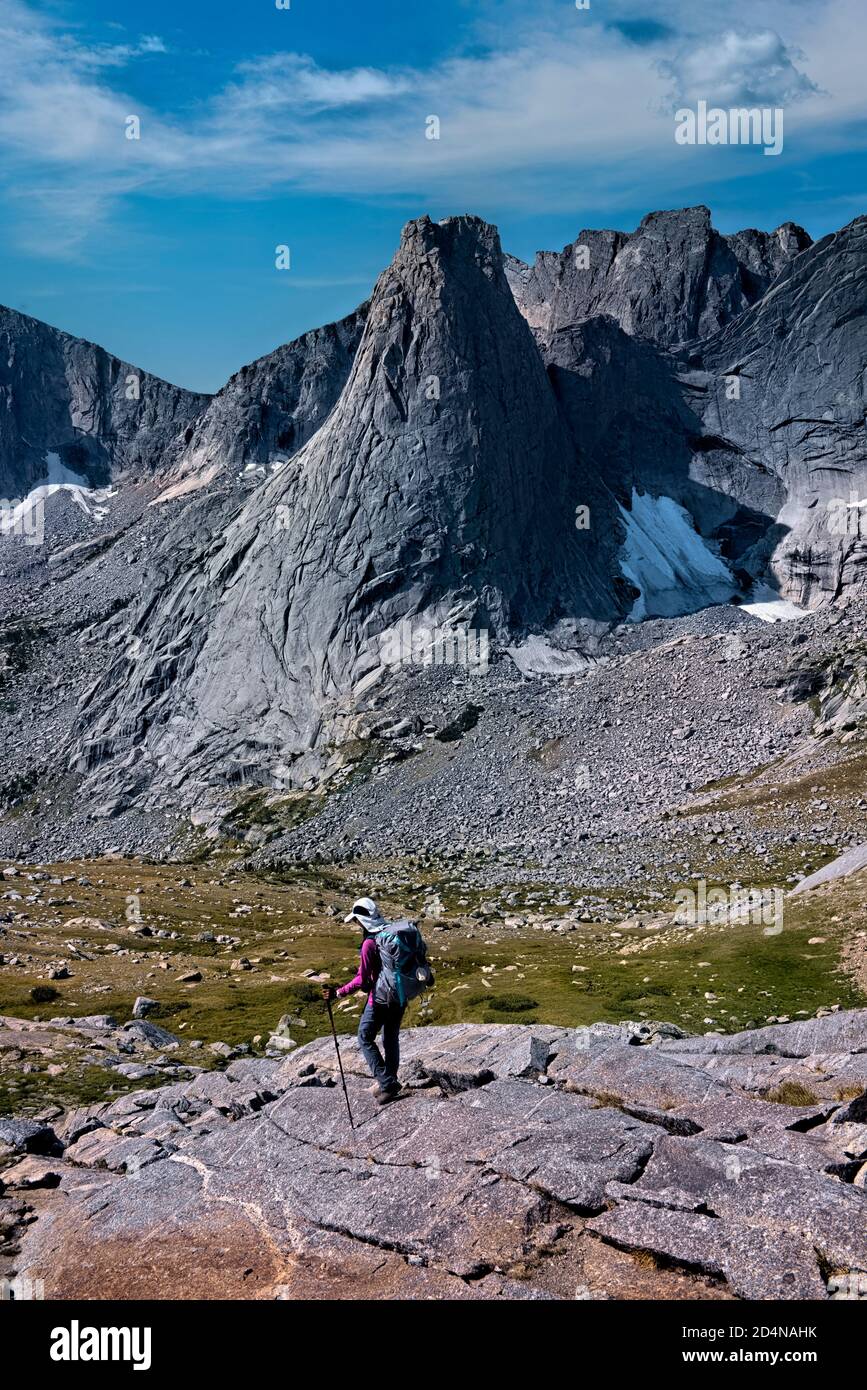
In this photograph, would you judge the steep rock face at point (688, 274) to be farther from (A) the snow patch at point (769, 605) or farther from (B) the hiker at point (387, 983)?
(B) the hiker at point (387, 983)

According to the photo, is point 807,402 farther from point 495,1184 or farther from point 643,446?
point 495,1184

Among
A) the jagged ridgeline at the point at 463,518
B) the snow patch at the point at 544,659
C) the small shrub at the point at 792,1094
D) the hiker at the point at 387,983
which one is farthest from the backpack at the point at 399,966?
the snow patch at the point at 544,659

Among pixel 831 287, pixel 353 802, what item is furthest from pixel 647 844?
pixel 831 287

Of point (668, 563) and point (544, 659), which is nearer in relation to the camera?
point (544, 659)

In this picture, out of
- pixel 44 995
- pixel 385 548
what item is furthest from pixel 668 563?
pixel 44 995

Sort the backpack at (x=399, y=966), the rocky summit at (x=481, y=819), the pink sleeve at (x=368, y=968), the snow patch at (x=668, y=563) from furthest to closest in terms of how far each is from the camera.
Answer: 1. the snow patch at (x=668, y=563)
2. the pink sleeve at (x=368, y=968)
3. the backpack at (x=399, y=966)
4. the rocky summit at (x=481, y=819)

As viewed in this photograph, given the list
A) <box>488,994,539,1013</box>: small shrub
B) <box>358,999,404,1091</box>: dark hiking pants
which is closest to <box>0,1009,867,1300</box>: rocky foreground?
<box>358,999,404,1091</box>: dark hiking pants

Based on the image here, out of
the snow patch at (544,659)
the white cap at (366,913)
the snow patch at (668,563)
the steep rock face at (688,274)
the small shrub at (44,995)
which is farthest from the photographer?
the steep rock face at (688,274)
